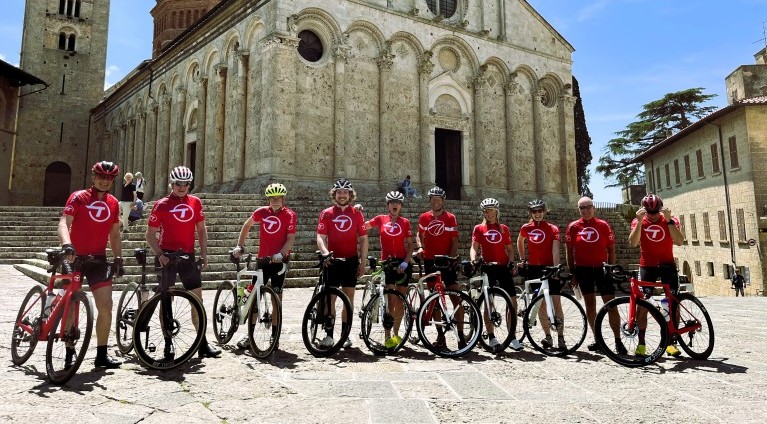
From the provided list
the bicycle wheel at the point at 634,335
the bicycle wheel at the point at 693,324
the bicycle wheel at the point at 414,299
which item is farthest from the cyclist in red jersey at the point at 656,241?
the bicycle wheel at the point at 414,299

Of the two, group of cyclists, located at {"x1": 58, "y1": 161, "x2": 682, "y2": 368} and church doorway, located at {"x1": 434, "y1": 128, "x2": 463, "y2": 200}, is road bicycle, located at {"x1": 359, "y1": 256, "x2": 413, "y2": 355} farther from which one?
church doorway, located at {"x1": 434, "y1": 128, "x2": 463, "y2": 200}

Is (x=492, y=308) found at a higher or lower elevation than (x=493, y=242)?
lower

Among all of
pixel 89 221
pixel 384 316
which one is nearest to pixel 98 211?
pixel 89 221

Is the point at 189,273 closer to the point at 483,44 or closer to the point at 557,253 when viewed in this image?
the point at 557,253

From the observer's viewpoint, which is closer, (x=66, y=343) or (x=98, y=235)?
(x=66, y=343)

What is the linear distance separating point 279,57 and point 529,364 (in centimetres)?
1512

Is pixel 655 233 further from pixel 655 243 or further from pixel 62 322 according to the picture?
pixel 62 322

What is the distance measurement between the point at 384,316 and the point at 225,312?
1764 mm

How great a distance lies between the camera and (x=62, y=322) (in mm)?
3977

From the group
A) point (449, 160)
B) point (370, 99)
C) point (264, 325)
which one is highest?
point (370, 99)

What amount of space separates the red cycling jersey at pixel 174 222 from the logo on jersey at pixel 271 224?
74 centimetres

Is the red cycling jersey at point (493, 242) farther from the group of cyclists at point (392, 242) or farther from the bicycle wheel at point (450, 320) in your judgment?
the bicycle wheel at point (450, 320)

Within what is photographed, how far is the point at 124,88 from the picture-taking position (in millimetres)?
30297

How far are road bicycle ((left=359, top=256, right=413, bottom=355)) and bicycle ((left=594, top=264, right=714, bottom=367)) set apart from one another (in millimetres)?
1996
